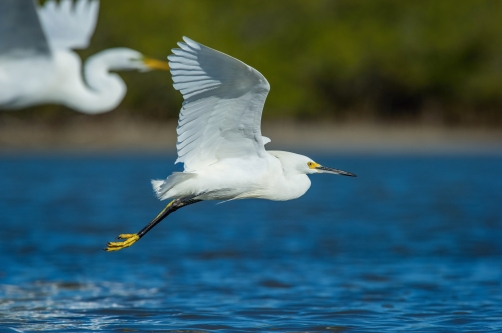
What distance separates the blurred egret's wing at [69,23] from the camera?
10.1 meters

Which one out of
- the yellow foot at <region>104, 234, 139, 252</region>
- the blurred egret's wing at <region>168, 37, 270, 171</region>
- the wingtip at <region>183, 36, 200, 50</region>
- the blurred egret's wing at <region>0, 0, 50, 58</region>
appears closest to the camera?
the wingtip at <region>183, 36, 200, 50</region>

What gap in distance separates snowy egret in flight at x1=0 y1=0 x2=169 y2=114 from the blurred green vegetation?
3894cm

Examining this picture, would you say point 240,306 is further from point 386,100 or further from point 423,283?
point 386,100

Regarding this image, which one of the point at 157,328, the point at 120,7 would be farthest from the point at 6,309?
the point at 120,7

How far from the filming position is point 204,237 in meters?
15.5

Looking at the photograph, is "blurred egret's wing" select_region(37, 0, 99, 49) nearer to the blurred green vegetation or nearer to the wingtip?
the wingtip

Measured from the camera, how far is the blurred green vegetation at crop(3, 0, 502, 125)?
51.3 metres

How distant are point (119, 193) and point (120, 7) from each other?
1182 inches

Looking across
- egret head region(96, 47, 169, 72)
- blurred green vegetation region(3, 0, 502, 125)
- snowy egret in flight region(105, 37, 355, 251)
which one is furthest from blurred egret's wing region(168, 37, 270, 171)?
blurred green vegetation region(3, 0, 502, 125)

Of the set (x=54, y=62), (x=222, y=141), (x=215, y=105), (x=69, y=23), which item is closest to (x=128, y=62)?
(x=69, y=23)

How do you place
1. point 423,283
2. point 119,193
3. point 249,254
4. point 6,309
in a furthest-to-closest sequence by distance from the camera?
point 119,193 → point 249,254 → point 423,283 → point 6,309

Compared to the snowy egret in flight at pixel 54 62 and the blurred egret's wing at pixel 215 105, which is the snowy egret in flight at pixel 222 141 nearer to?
the blurred egret's wing at pixel 215 105

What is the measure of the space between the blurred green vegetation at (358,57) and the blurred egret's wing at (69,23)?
38828mm

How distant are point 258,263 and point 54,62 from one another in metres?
4.79
